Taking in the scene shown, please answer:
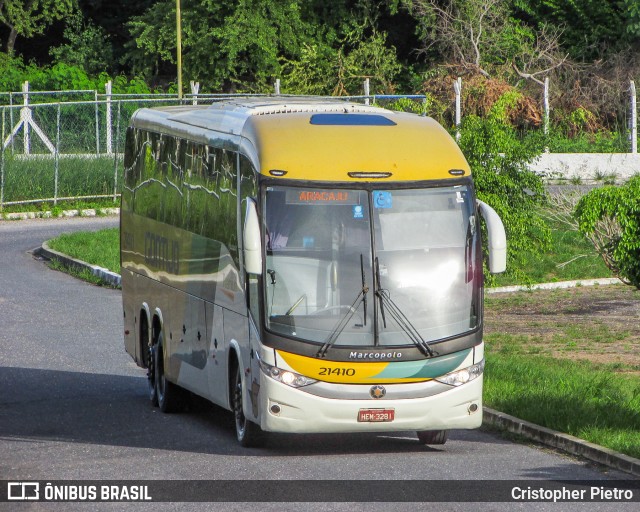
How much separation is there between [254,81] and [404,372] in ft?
157

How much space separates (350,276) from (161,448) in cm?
221

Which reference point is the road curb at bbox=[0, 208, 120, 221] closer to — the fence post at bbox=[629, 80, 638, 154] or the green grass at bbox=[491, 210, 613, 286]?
the green grass at bbox=[491, 210, 613, 286]

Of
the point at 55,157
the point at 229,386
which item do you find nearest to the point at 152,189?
the point at 229,386

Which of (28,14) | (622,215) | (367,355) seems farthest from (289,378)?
(28,14)

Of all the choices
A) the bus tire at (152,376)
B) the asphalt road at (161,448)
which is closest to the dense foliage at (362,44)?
the asphalt road at (161,448)

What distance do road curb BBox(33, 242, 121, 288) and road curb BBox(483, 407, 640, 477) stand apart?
44.4ft

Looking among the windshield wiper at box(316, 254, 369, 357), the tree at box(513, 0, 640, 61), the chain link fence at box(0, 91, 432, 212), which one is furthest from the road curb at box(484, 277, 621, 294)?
the tree at box(513, 0, 640, 61)

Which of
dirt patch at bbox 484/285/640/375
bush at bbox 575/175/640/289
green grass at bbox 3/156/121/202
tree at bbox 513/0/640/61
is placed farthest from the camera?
tree at bbox 513/0/640/61

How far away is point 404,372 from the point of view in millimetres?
11867

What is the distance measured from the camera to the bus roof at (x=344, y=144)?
40.0 feet

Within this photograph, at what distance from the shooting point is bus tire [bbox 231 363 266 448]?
12.4 meters

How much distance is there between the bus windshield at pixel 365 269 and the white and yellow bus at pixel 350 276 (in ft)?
0.04

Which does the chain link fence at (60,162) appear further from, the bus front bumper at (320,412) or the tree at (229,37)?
the bus front bumper at (320,412)

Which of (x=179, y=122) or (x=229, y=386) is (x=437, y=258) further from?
(x=179, y=122)
